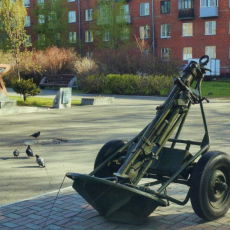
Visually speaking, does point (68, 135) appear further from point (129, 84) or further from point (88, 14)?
point (88, 14)

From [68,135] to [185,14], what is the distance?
43.9 meters

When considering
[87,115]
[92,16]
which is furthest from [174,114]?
[92,16]

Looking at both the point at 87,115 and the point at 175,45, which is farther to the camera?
the point at 175,45

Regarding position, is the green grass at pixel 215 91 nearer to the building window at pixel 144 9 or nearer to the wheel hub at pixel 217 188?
the wheel hub at pixel 217 188

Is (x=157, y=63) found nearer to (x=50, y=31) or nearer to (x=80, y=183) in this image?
(x=80, y=183)

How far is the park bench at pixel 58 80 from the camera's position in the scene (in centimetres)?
3491

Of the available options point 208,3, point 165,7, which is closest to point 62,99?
point 208,3

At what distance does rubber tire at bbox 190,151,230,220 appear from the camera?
210 inches

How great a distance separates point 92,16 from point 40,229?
56.2 meters

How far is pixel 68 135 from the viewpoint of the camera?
13164mm

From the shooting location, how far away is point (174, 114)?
225 inches

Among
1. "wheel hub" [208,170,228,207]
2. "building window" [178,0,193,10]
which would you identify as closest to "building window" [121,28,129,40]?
"building window" [178,0,193,10]

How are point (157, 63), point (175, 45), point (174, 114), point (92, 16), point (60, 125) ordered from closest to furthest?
point (174, 114) → point (60, 125) → point (157, 63) → point (175, 45) → point (92, 16)

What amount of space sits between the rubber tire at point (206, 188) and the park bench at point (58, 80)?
28.6 metres
